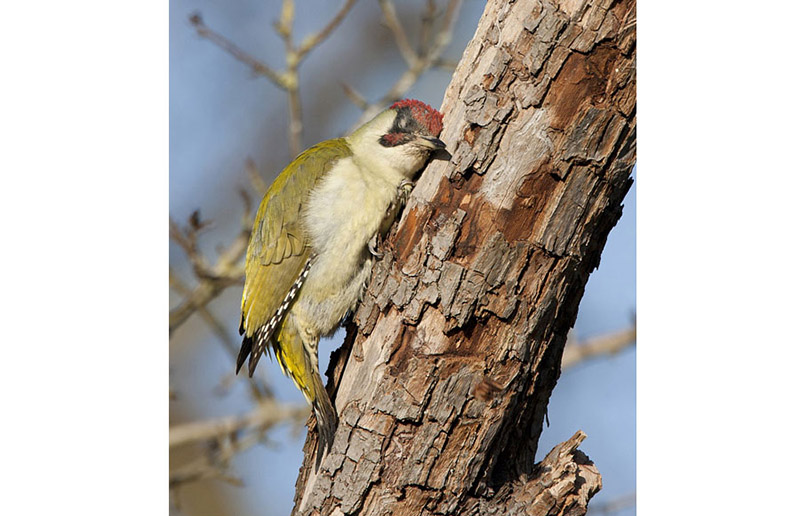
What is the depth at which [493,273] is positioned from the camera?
165cm

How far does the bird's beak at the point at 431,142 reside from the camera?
5.83ft

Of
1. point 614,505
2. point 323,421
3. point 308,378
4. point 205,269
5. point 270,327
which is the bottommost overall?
point 614,505

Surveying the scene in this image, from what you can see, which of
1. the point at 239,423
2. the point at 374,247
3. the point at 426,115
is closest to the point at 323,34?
the point at 426,115

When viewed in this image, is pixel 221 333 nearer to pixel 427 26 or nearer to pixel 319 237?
pixel 319 237

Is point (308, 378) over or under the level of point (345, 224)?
under

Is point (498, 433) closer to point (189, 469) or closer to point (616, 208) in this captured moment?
point (616, 208)

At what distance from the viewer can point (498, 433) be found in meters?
1.75

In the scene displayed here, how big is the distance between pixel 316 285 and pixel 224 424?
94 centimetres

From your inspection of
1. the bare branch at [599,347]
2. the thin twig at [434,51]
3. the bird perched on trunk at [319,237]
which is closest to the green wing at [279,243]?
the bird perched on trunk at [319,237]

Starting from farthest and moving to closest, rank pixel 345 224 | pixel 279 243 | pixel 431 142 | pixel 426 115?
pixel 279 243, pixel 345 224, pixel 426 115, pixel 431 142

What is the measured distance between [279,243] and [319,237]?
0.13 meters

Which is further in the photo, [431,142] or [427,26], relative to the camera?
[427,26]

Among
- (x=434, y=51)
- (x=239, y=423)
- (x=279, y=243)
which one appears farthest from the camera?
(x=239, y=423)

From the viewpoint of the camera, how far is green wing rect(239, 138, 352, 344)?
7.09 ft
